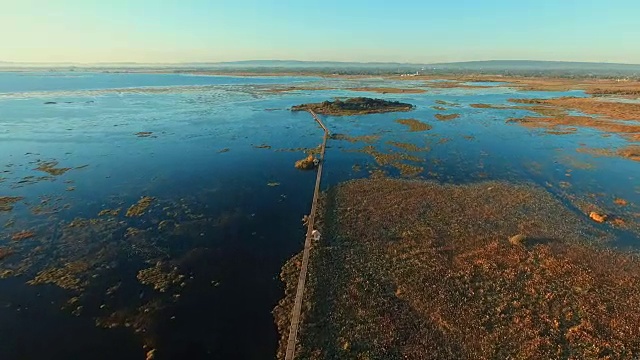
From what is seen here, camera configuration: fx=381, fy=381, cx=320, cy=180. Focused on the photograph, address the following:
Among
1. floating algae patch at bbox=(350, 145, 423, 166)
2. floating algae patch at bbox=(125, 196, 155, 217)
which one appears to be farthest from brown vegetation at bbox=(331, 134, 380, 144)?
floating algae patch at bbox=(125, 196, 155, 217)

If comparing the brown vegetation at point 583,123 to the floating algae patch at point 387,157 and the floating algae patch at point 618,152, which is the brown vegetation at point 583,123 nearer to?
the floating algae patch at point 618,152

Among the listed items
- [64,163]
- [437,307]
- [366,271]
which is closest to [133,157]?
[64,163]

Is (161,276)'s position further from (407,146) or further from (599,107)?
(599,107)

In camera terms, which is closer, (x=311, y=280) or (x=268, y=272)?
(x=311, y=280)

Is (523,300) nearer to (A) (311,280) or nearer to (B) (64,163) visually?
(A) (311,280)

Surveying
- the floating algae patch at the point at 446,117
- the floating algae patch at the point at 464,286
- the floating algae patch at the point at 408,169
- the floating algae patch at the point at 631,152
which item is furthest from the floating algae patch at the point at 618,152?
the floating algae patch at the point at 446,117

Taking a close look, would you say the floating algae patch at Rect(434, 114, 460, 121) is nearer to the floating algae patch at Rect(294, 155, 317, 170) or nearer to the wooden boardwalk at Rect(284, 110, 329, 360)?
the floating algae patch at Rect(294, 155, 317, 170)
